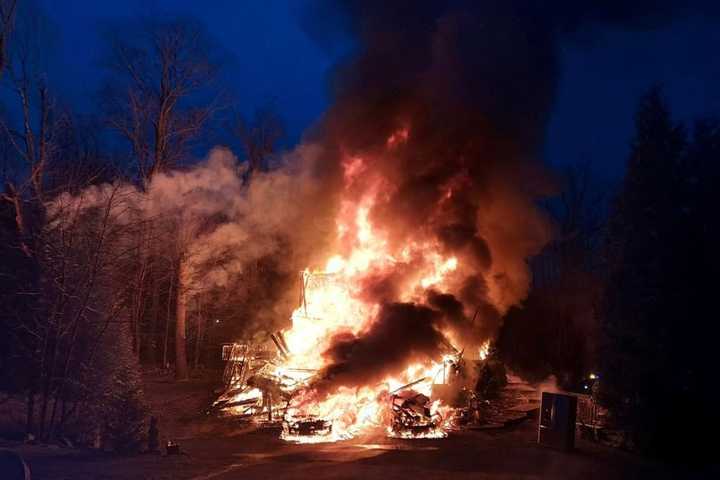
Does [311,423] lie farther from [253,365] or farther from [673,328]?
[673,328]

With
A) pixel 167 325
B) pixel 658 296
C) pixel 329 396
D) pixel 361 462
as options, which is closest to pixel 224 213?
pixel 167 325

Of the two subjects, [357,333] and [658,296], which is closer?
[658,296]

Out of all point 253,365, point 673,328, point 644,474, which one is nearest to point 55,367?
point 253,365

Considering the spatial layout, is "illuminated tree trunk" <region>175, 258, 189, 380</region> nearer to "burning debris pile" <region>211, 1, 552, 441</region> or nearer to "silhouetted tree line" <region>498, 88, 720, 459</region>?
"burning debris pile" <region>211, 1, 552, 441</region>

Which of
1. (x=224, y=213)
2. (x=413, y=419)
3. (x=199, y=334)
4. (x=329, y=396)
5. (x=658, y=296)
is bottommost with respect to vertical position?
(x=413, y=419)

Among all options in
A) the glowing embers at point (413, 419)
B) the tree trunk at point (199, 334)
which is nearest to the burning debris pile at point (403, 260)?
the glowing embers at point (413, 419)

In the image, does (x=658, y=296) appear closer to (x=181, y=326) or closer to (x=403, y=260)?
(x=403, y=260)

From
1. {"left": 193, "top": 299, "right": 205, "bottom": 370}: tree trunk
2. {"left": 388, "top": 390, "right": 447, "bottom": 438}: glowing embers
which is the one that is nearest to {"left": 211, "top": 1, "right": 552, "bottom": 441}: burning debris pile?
{"left": 388, "top": 390, "right": 447, "bottom": 438}: glowing embers

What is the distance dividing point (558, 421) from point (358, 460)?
446 cm

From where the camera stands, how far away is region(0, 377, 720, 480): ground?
10.7 m

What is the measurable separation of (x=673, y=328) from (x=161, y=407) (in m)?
14.3

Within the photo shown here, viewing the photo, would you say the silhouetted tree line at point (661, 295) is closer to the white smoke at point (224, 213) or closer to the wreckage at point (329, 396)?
the wreckage at point (329, 396)

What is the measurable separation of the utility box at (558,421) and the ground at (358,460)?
257 millimetres

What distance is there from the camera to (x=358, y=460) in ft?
40.1
